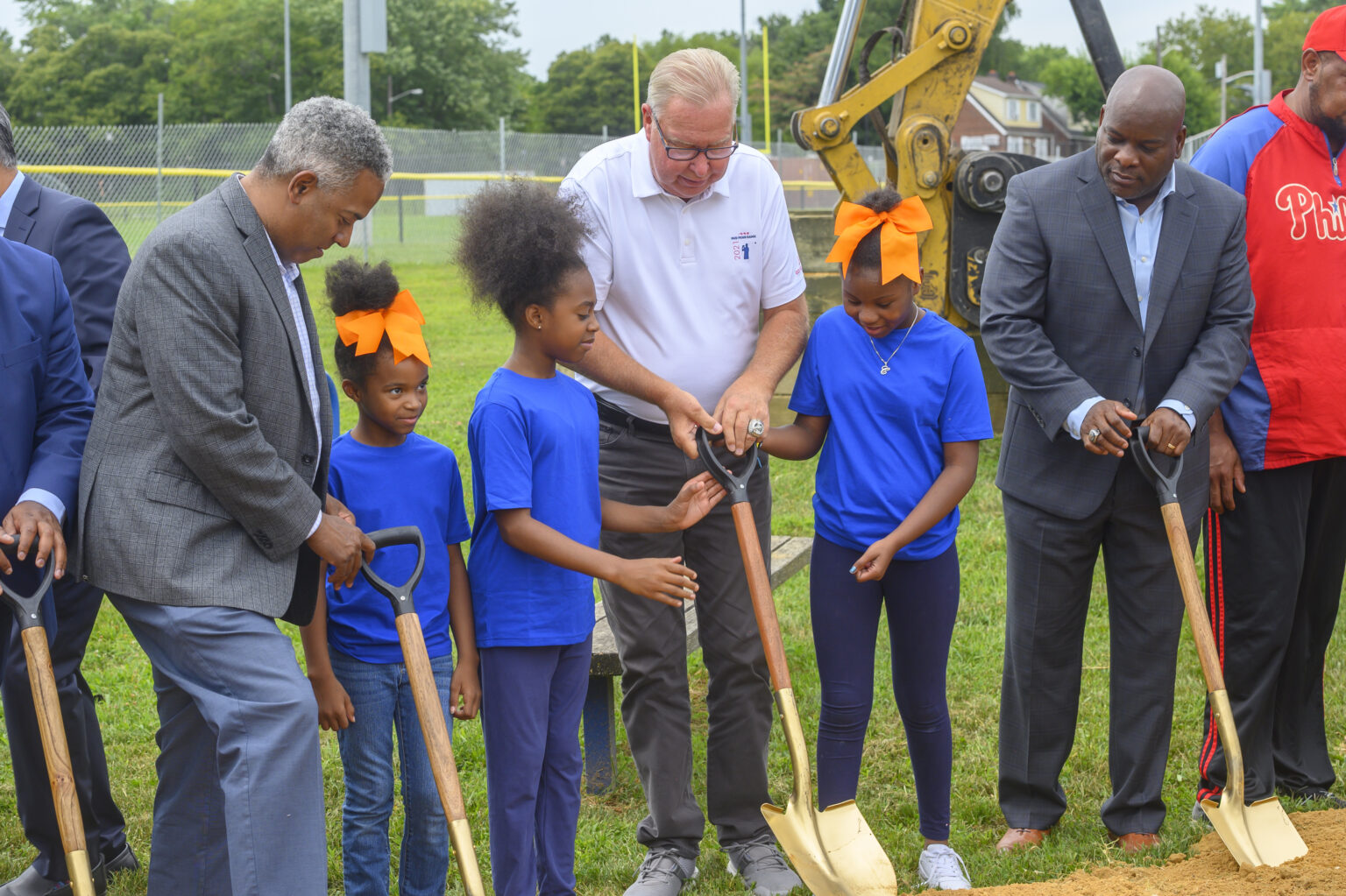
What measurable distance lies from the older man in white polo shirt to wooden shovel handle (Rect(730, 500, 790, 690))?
299mm

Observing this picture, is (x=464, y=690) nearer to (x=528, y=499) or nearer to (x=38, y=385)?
(x=528, y=499)

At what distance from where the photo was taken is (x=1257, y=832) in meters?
3.47

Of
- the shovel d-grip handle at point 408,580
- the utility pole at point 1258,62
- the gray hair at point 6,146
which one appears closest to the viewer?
the shovel d-grip handle at point 408,580

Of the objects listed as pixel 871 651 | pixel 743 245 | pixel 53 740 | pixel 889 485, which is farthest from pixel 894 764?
pixel 53 740

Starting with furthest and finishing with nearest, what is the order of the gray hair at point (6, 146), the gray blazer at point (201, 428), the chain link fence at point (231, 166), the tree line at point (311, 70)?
the tree line at point (311, 70)
the chain link fence at point (231, 166)
the gray hair at point (6, 146)
the gray blazer at point (201, 428)

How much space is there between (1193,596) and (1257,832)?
0.68 meters

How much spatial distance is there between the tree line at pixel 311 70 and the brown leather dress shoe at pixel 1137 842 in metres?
43.3

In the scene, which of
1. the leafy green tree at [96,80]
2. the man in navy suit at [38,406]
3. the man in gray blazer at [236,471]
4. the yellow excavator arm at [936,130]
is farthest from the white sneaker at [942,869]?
the leafy green tree at [96,80]

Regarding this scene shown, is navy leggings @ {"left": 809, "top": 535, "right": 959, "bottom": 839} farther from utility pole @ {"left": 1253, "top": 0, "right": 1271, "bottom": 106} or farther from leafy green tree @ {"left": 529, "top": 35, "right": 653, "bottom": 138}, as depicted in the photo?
leafy green tree @ {"left": 529, "top": 35, "right": 653, "bottom": 138}

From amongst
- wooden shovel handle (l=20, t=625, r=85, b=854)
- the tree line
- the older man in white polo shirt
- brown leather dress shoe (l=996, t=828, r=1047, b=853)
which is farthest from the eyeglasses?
the tree line

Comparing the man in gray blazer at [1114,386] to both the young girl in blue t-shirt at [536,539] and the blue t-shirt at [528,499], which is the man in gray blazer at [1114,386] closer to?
the young girl in blue t-shirt at [536,539]

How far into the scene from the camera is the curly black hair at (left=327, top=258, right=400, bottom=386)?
322cm

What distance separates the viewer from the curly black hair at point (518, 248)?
10.6ft

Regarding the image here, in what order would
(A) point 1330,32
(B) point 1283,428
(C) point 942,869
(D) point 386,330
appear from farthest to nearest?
1. (B) point 1283,428
2. (A) point 1330,32
3. (C) point 942,869
4. (D) point 386,330
